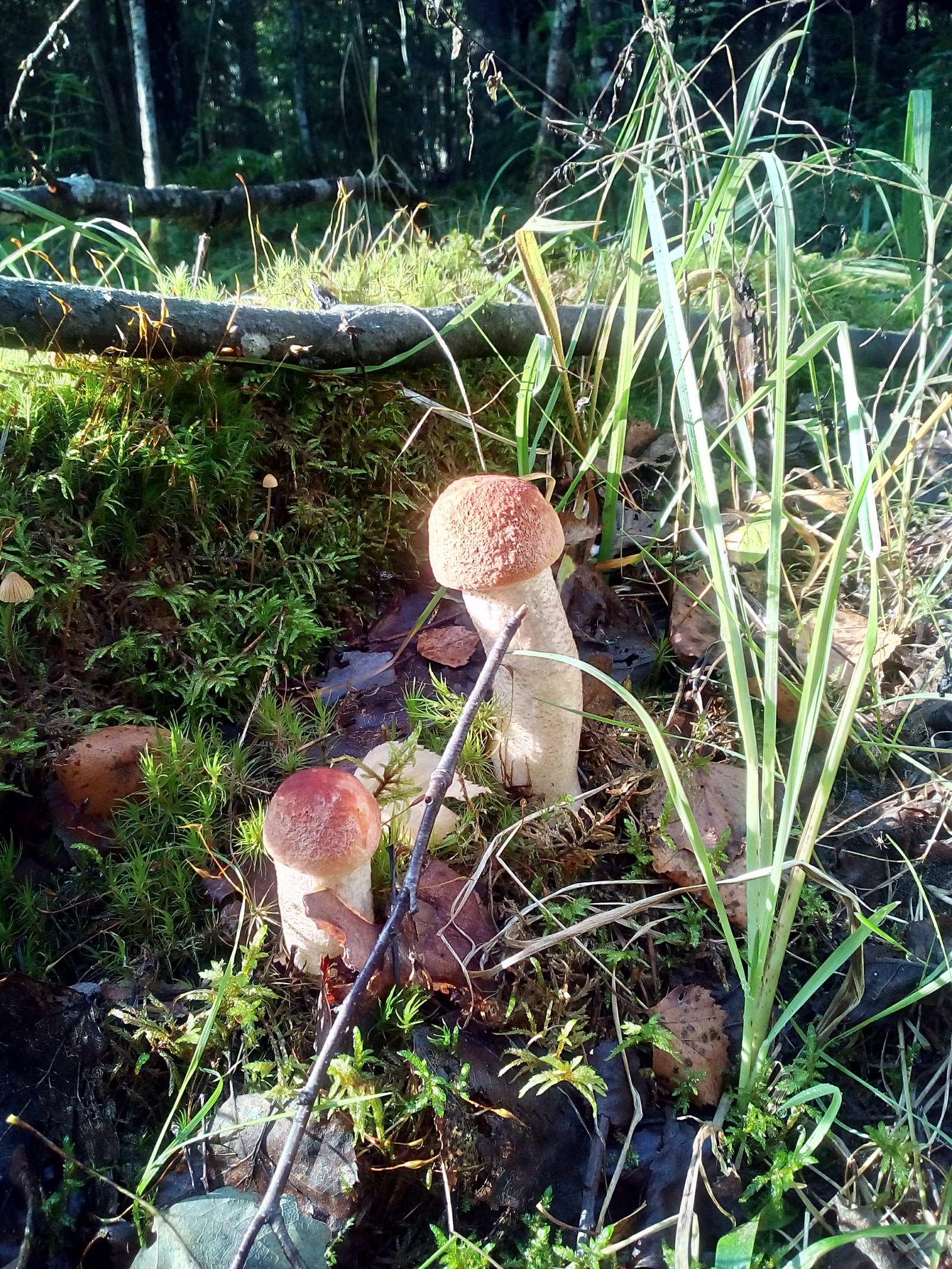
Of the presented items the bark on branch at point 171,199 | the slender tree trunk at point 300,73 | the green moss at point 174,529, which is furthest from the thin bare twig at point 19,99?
the slender tree trunk at point 300,73

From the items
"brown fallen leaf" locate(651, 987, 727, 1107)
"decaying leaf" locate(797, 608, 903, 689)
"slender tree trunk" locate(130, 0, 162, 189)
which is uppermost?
"slender tree trunk" locate(130, 0, 162, 189)

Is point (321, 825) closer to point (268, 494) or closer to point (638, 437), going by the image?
point (268, 494)

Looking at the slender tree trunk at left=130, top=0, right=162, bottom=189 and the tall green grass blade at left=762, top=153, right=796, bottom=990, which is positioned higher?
the slender tree trunk at left=130, top=0, right=162, bottom=189

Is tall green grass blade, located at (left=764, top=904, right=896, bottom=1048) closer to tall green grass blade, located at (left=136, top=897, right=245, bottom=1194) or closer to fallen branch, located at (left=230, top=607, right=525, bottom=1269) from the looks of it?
fallen branch, located at (left=230, top=607, right=525, bottom=1269)

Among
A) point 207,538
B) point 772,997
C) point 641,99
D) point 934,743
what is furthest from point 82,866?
point 641,99

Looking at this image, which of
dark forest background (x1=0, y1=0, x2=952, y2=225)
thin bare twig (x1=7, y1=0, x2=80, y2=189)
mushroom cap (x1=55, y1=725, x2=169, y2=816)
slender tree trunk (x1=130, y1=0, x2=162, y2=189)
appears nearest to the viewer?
mushroom cap (x1=55, y1=725, x2=169, y2=816)

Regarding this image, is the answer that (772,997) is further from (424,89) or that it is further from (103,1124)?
(424,89)

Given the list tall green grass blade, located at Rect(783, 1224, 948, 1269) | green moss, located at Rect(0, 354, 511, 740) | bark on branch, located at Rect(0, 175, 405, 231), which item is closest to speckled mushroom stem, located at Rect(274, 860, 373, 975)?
green moss, located at Rect(0, 354, 511, 740)
